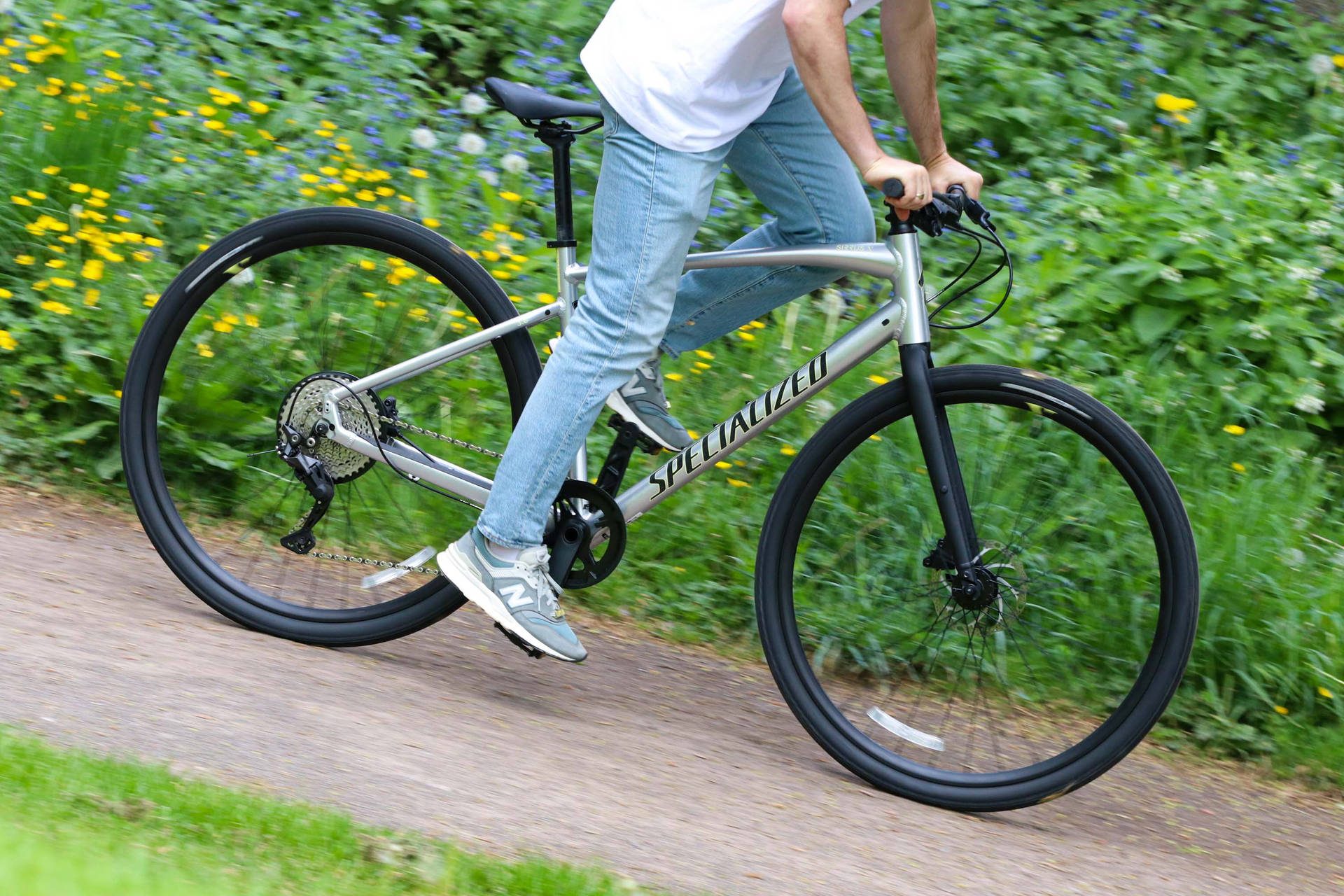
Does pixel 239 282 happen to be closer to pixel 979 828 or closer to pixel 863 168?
pixel 863 168

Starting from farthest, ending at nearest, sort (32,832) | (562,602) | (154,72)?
(154,72), (562,602), (32,832)

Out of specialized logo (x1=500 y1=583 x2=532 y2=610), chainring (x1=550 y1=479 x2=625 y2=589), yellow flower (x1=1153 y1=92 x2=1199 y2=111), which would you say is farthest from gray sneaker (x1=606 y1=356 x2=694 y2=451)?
yellow flower (x1=1153 y1=92 x2=1199 y2=111)

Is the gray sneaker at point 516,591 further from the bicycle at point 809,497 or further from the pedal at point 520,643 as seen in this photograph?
the bicycle at point 809,497

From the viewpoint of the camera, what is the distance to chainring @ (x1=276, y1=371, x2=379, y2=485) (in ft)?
11.4

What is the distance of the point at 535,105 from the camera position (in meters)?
3.10

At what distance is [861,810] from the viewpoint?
300cm

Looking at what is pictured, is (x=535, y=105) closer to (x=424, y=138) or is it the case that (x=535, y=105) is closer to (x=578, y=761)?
(x=578, y=761)

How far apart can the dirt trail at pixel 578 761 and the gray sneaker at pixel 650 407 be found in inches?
26.9

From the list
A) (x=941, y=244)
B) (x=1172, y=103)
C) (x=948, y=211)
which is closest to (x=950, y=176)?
(x=948, y=211)

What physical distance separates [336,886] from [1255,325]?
3.53 metres

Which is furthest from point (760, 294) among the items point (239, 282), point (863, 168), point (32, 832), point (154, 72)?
point (154, 72)

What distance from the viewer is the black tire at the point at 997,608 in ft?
9.47

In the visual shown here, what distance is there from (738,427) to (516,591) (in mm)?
632

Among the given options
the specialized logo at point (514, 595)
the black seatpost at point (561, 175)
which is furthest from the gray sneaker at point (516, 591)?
the black seatpost at point (561, 175)
